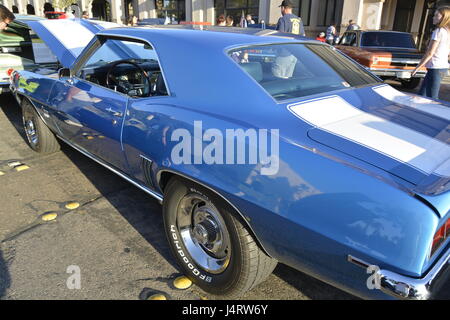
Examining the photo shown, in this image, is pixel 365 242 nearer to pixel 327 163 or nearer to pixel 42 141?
pixel 327 163

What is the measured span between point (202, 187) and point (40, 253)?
1470 millimetres

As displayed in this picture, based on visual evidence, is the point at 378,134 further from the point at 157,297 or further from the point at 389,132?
the point at 157,297

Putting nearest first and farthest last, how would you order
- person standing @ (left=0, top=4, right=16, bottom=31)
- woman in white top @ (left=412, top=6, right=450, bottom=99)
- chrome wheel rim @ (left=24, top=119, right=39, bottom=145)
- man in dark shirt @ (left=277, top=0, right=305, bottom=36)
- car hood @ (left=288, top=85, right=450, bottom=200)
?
car hood @ (left=288, top=85, right=450, bottom=200) → chrome wheel rim @ (left=24, top=119, right=39, bottom=145) → woman in white top @ (left=412, top=6, right=450, bottom=99) → person standing @ (left=0, top=4, right=16, bottom=31) → man in dark shirt @ (left=277, top=0, right=305, bottom=36)

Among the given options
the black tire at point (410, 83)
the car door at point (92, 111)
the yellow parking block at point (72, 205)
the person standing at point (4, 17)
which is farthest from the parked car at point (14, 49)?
the black tire at point (410, 83)

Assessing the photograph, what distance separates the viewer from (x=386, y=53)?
859cm

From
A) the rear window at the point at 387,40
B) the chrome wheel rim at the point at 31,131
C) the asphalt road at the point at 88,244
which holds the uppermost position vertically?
the rear window at the point at 387,40

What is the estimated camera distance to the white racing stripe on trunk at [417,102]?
227 centimetres

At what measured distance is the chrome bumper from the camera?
1.30 metres

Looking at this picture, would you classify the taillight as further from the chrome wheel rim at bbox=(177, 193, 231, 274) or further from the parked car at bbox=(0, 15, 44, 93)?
the parked car at bbox=(0, 15, 44, 93)

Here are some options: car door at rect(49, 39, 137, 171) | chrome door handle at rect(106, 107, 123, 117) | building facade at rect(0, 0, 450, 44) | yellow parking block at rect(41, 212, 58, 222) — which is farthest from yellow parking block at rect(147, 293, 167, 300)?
building facade at rect(0, 0, 450, 44)

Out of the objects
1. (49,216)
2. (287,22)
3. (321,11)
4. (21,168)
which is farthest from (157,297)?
(321,11)

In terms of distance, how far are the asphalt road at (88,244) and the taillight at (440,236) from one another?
920mm

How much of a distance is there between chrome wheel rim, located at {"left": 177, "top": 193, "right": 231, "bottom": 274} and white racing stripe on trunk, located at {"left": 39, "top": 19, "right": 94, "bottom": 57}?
2537 millimetres

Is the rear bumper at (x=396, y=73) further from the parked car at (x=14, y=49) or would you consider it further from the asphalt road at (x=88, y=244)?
the parked car at (x=14, y=49)
